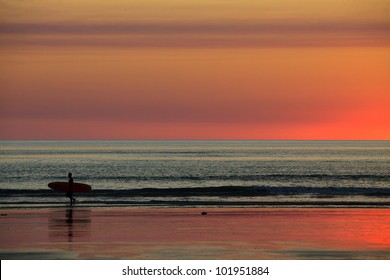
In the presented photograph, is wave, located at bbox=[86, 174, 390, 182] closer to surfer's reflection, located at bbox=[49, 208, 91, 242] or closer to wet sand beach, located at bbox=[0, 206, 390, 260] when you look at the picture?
wet sand beach, located at bbox=[0, 206, 390, 260]

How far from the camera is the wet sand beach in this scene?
63.0 ft

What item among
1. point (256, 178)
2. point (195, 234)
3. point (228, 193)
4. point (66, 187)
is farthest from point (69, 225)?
point (256, 178)

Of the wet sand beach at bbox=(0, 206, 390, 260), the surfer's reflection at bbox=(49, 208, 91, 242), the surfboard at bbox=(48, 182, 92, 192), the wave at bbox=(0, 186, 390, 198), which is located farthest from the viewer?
the wave at bbox=(0, 186, 390, 198)

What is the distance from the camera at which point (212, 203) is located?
34.8 meters

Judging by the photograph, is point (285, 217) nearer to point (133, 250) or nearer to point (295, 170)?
point (133, 250)

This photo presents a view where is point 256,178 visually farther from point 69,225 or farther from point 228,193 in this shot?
point 69,225

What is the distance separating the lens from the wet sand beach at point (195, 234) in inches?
756

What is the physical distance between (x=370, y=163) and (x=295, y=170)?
1819 centimetres

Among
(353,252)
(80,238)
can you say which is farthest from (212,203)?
(353,252)

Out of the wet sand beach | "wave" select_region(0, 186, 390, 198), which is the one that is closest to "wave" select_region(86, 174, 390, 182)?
"wave" select_region(0, 186, 390, 198)

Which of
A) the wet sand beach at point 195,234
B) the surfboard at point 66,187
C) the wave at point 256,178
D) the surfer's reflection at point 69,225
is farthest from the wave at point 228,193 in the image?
the wave at point 256,178

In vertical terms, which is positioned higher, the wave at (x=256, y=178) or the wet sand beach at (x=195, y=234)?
the wave at (x=256, y=178)

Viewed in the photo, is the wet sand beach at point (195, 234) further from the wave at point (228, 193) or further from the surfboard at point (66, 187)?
the wave at point (228, 193)

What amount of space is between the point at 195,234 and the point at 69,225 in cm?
463
